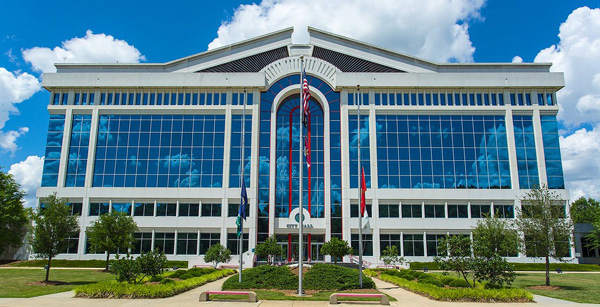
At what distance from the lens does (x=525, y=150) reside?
52.8 meters

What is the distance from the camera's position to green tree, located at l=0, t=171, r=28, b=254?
47.0 meters

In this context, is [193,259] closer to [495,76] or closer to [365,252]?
[365,252]

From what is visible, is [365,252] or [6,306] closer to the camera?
[6,306]

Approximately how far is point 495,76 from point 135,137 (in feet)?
154

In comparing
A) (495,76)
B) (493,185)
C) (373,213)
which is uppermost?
(495,76)

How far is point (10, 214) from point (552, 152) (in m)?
65.8

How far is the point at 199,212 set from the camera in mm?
51156

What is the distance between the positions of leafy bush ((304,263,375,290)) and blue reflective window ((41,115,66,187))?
41.7m

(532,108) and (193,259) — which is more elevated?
(532,108)

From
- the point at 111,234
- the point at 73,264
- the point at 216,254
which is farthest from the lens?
the point at 73,264

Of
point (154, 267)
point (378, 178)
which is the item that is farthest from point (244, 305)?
point (378, 178)

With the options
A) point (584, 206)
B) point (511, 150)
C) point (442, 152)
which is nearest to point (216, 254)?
point (442, 152)

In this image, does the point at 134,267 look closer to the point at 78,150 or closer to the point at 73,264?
the point at 73,264

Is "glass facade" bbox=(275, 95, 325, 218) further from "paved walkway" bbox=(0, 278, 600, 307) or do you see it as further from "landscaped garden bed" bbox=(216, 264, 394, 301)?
"paved walkway" bbox=(0, 278, 600, 307)
